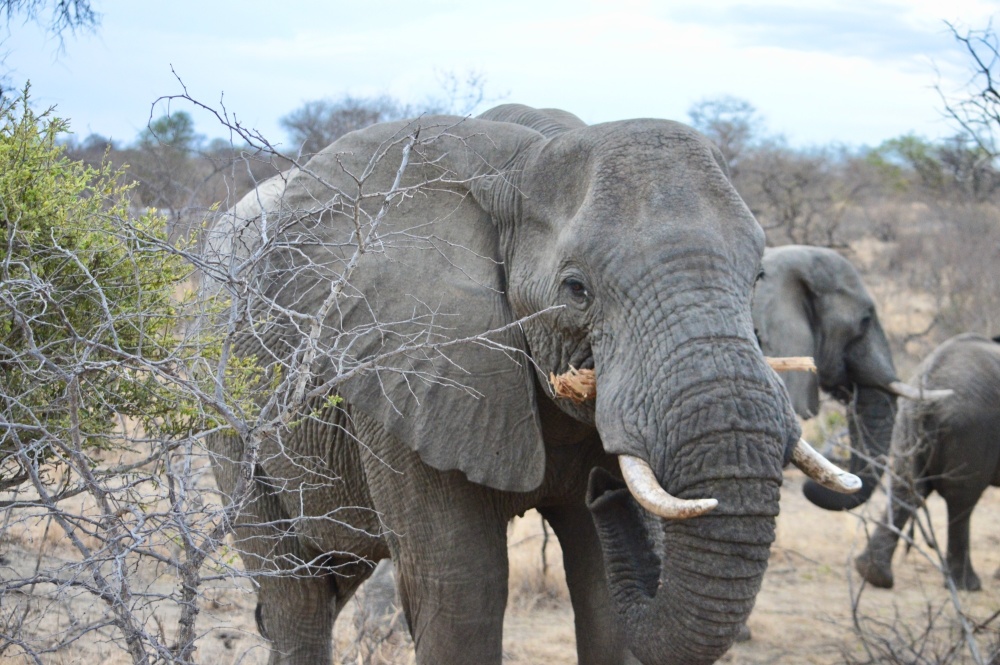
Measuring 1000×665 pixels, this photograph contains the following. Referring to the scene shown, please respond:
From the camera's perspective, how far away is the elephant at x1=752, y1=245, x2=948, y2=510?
21.6 feet

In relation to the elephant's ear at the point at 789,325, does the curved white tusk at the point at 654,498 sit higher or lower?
higher

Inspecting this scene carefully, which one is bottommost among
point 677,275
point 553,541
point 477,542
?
point 553,541

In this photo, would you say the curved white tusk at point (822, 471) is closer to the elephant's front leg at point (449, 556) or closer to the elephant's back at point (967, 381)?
the elephant's front leg at point (449, 556)

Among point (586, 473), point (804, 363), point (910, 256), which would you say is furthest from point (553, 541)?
point (910, 256)

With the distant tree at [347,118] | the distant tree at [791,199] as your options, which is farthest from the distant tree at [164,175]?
the distant tree at [791,199]

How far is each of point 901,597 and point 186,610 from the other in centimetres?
553

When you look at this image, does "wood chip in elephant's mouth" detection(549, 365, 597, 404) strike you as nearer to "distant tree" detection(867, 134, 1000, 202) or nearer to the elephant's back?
"distant tree" detection(867, 134, 1000, 202)

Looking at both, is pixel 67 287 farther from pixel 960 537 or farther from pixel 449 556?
pixel 960 537

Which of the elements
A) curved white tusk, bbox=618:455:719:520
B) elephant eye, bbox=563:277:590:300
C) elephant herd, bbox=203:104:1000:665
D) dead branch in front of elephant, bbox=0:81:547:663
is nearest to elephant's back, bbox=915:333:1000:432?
elephant herd, bbox=203:104:1000:665

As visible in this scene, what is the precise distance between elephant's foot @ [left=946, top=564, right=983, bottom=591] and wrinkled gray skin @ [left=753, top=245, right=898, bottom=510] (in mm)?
1155

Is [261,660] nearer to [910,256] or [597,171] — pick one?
[597,171]

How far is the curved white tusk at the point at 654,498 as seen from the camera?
254 centimetres

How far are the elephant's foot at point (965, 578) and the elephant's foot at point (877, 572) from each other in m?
0.38

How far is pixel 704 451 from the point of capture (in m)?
2.66
